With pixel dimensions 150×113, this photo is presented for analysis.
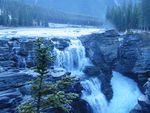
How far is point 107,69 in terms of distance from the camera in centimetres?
6328

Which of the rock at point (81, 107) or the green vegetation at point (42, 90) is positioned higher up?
the green vegetation at point (42, 90)

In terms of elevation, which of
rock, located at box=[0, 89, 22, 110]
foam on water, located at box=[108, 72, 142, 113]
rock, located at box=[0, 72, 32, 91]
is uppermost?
rock, located at box=[0, 72, 32, 91]

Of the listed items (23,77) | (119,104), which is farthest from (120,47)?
(23,77)

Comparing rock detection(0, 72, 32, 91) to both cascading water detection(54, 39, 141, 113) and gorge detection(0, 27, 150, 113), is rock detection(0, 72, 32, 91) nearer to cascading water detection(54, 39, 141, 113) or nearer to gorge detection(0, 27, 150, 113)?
gorge detection(0, 27, 150, 113)

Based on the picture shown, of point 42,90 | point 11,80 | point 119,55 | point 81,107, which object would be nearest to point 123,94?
point 119,55

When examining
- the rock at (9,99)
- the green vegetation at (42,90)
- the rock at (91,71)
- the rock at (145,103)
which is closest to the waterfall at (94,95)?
the rock at (91,71)

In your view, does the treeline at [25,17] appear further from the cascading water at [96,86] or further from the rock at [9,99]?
the rock at [9,99]

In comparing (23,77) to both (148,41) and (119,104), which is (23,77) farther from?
(148,41)

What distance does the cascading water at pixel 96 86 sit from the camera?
5238 cm

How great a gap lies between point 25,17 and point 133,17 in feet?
143

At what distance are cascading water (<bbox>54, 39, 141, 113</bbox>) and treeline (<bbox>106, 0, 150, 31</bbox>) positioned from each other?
2555 centimetres

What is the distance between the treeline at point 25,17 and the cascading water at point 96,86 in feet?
168

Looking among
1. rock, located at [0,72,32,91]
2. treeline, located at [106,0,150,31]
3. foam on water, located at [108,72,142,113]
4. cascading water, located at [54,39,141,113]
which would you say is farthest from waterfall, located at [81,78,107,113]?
treeline, located at [106,0,150,31]

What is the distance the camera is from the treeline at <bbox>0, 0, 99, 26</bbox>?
11168 centimetres
